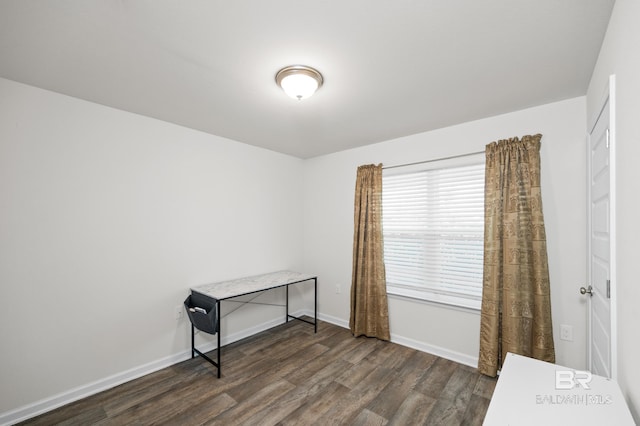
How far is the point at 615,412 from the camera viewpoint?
3.23 feet

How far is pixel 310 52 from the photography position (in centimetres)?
168

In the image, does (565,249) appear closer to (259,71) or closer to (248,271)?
(259,71)

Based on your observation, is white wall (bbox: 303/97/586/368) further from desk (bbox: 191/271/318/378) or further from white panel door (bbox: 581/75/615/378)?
desk (bbox: 191/271/318/378)

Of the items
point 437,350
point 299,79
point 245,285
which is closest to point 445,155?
point 299,79

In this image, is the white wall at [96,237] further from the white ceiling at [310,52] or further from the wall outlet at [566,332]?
the wall outlet at [566,332]

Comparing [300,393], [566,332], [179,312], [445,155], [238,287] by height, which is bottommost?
[300,393]

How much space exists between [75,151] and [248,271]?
82.7 inches

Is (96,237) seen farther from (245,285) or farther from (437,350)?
(437,350)

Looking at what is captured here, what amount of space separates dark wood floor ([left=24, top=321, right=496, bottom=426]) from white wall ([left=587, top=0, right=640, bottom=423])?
127 cm

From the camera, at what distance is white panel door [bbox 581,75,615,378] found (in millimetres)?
1408

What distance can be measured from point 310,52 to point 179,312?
8.89 ft

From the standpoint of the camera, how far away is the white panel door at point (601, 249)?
55.4 inches

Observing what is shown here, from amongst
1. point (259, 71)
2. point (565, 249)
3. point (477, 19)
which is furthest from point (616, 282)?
point (259, 71)

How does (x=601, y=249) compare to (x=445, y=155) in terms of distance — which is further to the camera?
(x=445, y=155)
